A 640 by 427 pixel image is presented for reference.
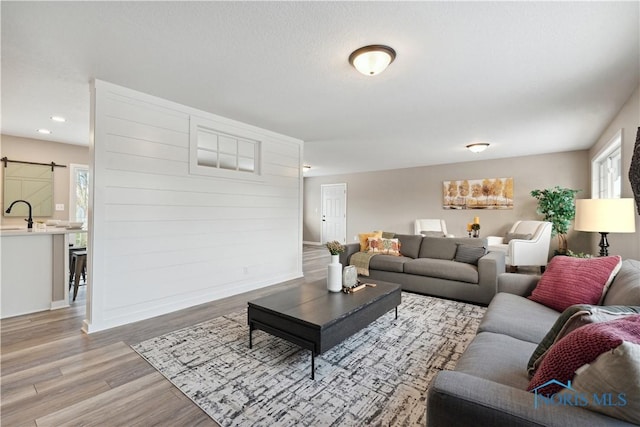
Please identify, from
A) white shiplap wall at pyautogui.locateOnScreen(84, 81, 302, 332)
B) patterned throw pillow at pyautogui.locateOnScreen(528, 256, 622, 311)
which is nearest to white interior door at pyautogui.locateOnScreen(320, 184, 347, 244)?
white shiplap wall at pyautogui.locateOnScreen(84, 81, 302, 332)

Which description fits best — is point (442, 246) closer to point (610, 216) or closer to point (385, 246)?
point (385, 246)

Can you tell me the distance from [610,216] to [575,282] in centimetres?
101

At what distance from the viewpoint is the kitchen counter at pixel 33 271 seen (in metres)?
3.10

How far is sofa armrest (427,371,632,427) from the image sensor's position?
828 mm

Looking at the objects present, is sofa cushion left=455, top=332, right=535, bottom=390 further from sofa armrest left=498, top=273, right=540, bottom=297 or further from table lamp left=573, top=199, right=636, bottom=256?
table lamp left=573, top=199, right=636, bottom=256

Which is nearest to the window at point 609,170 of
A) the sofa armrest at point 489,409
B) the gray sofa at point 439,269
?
the gray sofa at point 439,269

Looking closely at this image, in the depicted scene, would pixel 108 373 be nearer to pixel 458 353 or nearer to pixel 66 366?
pixel 66 366

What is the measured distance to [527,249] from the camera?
16.6ft

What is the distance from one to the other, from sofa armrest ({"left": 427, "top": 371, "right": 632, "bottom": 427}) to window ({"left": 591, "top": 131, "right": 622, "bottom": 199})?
4.08 meters

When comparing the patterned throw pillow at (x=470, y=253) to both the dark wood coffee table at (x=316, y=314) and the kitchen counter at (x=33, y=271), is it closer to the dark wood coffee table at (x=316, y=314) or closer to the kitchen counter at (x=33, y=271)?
the dark wood coffee table at (x=316, y=314)

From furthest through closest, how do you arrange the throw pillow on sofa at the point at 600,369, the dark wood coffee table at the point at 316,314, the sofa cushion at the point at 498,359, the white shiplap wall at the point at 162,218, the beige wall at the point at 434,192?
the beige wall at the point at 434,192 → the white shiplap wall at the point at 162,218 → the dark wood coffee table at the point at 316,314 → the sofa cushion at the point at 498,359 → the throw pillow on sofa at the point at 600,369

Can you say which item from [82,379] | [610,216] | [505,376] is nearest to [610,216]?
[610,216]

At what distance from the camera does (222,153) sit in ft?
13.1

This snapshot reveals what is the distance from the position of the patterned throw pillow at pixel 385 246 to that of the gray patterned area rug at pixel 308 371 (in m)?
1.60
